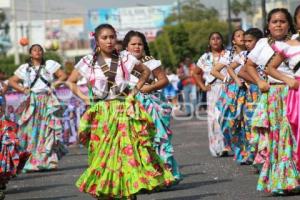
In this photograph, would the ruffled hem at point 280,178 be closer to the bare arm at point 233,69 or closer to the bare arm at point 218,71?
the bare arm at point 233,69

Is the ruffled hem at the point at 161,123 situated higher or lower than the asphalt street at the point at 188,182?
A: higher

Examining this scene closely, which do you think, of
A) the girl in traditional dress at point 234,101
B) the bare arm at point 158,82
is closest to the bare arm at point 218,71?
the girl in traditional dress at point 234,101

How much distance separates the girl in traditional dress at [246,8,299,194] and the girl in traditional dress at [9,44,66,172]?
18.6 ft

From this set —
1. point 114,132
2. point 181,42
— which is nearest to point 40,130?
point 114,132

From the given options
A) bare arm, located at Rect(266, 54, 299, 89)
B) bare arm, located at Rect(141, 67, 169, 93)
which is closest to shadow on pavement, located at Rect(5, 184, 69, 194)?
bare arm, located at Rect(141, 67, 169, 93)

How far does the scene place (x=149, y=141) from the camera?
9891mm

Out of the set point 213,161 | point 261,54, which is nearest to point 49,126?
point 213,161

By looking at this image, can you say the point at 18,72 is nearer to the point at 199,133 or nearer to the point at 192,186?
the point at 192,186

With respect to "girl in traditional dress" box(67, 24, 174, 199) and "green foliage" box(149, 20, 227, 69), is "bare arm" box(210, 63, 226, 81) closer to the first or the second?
"girl in traditional dress" box(67, 24, 174, 199)

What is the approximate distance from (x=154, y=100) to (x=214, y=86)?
15.2 feet

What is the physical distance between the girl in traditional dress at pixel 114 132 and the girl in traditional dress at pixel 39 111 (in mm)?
6098

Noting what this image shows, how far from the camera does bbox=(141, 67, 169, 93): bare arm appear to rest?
1195 cm

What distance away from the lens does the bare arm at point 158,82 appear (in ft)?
39.2

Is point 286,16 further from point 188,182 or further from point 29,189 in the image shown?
point 29,189
